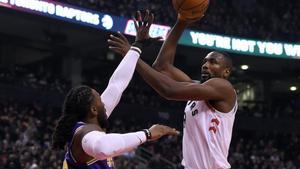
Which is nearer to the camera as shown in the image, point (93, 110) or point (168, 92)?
point (93, 110)

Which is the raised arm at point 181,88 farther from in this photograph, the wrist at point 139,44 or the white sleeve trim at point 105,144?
the white sleeve trim at point 105,144

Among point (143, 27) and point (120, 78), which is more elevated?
point (143, 27)

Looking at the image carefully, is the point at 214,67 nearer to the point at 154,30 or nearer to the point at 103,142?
the point at 103,142

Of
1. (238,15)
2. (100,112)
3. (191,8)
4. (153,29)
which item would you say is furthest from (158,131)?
(238,15)

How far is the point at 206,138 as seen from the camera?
4.68 m

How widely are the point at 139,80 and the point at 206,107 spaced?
70.4ft

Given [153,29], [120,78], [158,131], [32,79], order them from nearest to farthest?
[158,131], [120,78], [32,79], [153,29]

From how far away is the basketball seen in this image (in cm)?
486

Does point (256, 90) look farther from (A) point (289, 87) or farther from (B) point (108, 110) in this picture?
(B) point (108, 110)

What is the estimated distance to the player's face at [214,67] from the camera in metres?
4.86

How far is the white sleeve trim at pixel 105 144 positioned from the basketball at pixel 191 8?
5.68 feet

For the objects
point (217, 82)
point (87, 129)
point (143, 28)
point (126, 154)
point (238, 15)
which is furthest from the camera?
point (238, 15)

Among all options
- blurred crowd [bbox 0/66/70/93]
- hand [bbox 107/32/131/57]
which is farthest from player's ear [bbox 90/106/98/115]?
blurred crowd [bbox 0/66/70/93]

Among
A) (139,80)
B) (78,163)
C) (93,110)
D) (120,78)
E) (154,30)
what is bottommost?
(78,163)
